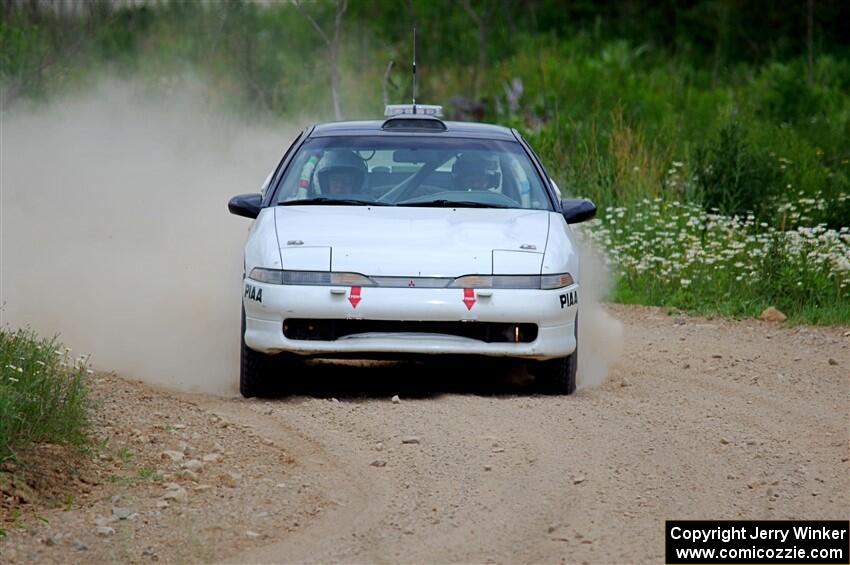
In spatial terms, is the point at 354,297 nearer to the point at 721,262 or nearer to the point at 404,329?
the point at 404,329

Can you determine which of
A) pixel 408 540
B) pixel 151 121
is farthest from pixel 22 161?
pixel 408 540

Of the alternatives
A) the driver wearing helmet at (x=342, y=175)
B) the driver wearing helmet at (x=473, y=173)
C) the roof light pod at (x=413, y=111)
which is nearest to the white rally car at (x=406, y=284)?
the driver wearing helmet at (x=342, y=175)

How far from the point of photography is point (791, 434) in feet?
27.7

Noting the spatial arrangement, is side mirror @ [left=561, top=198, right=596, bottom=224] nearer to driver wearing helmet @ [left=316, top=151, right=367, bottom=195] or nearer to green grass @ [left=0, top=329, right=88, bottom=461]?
driver wearing helmet @ [left=316, top=151, right=367, bottom=195]

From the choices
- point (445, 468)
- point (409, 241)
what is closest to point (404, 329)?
point (409, 241)

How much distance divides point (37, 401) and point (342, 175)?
120 inches

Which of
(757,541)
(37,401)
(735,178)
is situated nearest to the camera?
(757,541)

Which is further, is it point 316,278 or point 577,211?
point 577,211

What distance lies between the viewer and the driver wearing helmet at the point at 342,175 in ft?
32.7

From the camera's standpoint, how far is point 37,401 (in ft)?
24.6

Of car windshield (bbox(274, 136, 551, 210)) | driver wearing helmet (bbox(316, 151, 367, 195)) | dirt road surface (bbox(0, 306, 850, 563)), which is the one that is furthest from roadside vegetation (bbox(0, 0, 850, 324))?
driver wearing helmet (bbox(316, 151, 367, 195))

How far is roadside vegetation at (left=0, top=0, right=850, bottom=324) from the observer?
1435cm

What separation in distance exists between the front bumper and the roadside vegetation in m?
4.65

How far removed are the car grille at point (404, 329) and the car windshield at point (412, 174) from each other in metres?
1.20
